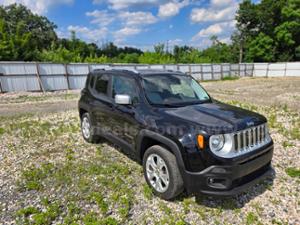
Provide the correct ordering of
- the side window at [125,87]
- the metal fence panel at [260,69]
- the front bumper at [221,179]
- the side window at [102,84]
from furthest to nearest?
the metal fence panel at [260,69], the side window at [102,84], the side window at [125,87], the front bumper at [221,179]

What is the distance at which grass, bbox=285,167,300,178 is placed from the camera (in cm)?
378

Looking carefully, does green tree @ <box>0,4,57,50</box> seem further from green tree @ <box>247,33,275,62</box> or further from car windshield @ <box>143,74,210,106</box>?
car windshield @ <box>143,74,210,106</box>

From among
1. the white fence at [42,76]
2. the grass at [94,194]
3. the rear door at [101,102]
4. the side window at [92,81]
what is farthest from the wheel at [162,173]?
the white fence at [42,76]

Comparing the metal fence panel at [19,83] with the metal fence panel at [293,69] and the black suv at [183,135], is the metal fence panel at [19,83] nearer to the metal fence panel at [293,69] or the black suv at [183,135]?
the black suv at [183,135]

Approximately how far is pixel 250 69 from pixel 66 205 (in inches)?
1365

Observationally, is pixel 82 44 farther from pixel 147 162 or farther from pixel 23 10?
pixel 147 162

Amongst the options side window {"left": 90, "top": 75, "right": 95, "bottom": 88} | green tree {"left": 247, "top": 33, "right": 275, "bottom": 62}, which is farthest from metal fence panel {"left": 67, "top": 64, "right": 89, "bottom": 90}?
green tree {"left": 247, "top": 33, "right": 275, "bottom": 62}

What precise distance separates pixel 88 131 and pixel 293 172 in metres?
4.22

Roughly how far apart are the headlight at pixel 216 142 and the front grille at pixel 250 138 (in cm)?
17

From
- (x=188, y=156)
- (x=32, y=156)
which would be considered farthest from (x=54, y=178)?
(x=188, y=156)

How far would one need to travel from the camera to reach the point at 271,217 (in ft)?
9.26

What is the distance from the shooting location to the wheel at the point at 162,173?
2.87 meters

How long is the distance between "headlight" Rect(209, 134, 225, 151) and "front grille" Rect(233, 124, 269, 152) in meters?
0.17

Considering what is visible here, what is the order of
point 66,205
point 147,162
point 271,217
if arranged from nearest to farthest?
point 271,217 → point 66,205 → point 147,162
